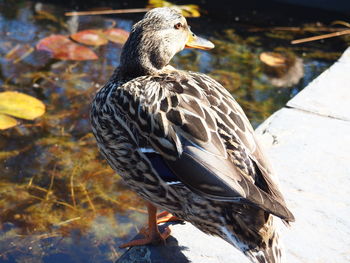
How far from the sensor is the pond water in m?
3.05

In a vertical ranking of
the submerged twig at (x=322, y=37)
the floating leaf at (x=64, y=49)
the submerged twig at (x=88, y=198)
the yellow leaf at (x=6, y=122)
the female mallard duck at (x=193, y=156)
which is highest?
the female mallard duck at (x=193, y=156)

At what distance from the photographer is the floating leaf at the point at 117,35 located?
16.8 ft

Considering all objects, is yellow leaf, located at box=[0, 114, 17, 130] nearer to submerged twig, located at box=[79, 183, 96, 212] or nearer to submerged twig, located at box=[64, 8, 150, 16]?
submerged twig, located at box=[79, 183, 96, 212]

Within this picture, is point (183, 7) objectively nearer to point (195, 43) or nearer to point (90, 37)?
point (90, 37)

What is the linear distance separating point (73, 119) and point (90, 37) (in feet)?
4.40

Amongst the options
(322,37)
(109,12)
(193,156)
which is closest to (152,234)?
(193,156)

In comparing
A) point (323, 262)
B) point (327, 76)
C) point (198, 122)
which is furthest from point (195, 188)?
point (327, 76)

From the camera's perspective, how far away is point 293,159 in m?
3.00

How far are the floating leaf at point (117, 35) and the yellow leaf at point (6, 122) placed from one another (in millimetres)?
1556

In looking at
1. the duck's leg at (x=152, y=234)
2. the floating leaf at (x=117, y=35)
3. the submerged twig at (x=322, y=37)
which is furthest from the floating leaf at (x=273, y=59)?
the duck's leg at (x=152, y=234)

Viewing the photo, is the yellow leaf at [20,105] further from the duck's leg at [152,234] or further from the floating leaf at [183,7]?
the floating leaf at [183,7]

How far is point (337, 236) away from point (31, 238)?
62.5 inches

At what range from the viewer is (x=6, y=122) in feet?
12.5

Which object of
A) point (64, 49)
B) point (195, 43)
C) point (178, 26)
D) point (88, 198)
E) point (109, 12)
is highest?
point (178, 26)
